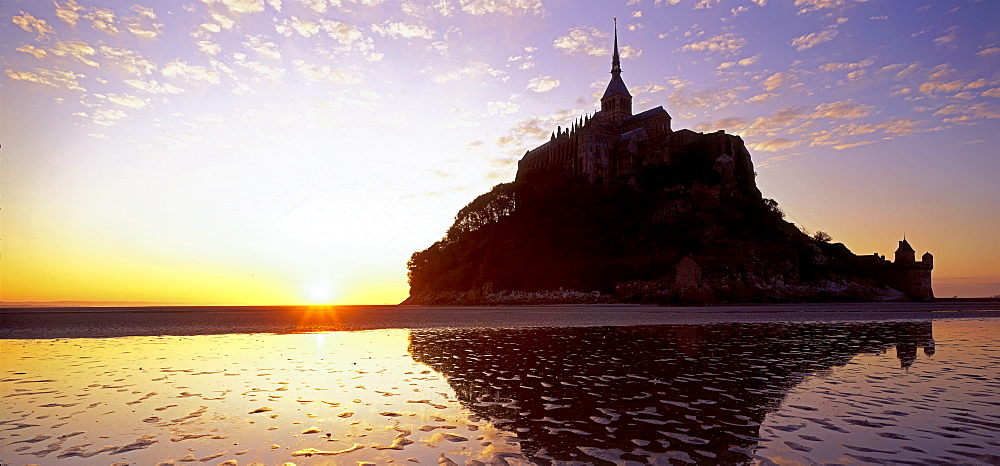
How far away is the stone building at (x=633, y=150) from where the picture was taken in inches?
4350

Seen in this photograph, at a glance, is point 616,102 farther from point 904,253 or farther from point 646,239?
point 904,253

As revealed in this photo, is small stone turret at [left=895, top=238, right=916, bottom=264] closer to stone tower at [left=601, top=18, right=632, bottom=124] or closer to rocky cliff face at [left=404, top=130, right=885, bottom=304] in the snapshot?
rocky cliff face at [left=404, top=130, right=885, bottom=304]

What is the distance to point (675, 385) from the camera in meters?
11.7

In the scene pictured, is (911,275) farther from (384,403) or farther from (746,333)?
(384,403)

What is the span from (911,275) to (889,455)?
126 m

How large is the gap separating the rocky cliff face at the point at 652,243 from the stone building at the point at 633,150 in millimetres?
389

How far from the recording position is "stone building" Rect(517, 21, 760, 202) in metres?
110

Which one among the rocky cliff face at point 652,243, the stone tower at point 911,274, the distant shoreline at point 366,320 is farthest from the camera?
the stone tower at point 911,274

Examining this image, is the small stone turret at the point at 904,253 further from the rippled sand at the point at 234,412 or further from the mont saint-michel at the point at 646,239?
the rippled sand at the point at 234,412

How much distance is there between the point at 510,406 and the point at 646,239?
318 feet

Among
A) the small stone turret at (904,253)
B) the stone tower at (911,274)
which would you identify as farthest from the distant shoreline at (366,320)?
the small stone turret at (904,253)

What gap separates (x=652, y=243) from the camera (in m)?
100

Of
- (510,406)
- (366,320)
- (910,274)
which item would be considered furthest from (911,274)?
(510,406)

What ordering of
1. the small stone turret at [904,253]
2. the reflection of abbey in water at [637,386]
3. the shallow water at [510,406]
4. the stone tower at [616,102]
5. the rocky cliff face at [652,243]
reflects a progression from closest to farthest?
the shallow water at [510,406] < the reflection of abbey in water at [637,386] < the rocky cliff face at [652,243] < the small stone turret at [904,253] < the stone tower at [616,102]
